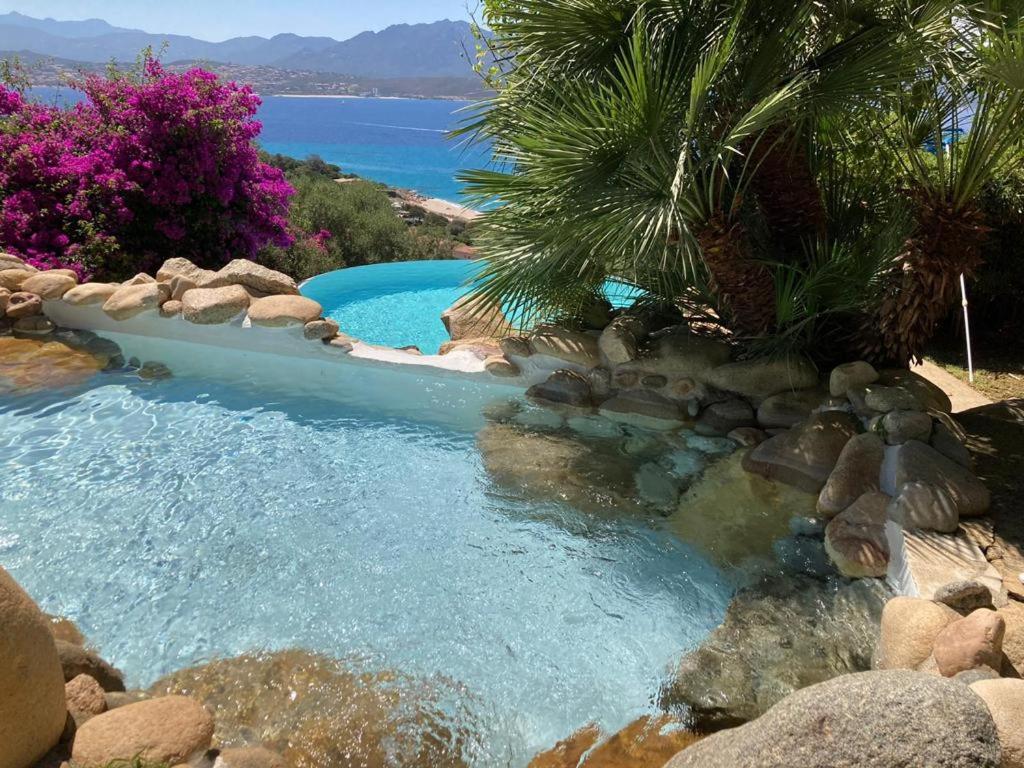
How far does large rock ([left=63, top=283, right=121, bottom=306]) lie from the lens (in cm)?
781

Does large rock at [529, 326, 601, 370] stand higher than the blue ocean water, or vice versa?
the blue ocean water

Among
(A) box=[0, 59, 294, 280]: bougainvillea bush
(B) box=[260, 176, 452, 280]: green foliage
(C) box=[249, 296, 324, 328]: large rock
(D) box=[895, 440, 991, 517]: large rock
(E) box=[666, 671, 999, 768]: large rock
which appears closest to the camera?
(E) box=[666, 671, 999, 768]: large rock

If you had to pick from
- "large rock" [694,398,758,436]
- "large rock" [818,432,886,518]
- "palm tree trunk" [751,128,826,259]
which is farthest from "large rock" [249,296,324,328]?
"large rock" [818,432,886,518]

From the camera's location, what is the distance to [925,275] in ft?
16.4

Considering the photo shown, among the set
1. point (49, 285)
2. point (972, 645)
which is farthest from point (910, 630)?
point (49, 285)

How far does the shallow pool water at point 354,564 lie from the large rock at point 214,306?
1.55m

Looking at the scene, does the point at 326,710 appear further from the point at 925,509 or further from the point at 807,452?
the point at 807,452

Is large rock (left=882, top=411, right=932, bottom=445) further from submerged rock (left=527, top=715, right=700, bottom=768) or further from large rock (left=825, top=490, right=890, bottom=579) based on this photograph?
submerged rock (left=527, top=715, right=700, bottom=768)

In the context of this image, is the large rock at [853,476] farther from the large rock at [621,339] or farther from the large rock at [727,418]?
the large rock at [621,339]

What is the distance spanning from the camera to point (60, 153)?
962cm

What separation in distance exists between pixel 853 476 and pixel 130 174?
9146 mm

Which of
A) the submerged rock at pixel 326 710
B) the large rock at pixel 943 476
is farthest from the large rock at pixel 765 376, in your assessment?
the submerged rock at pixel 326 710

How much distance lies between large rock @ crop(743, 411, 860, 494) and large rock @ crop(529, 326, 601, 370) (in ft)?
5.64

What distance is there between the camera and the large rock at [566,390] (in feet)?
21.5
